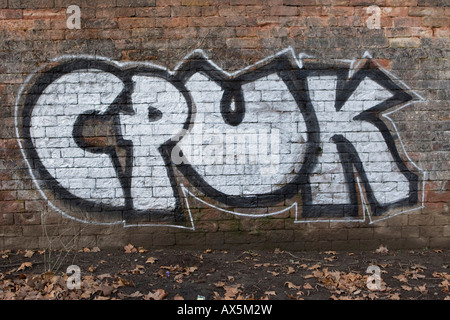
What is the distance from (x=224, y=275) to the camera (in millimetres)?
4695

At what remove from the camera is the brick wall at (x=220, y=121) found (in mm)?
5172

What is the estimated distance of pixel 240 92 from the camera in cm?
524

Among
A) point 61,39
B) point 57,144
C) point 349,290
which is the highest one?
point 61,39

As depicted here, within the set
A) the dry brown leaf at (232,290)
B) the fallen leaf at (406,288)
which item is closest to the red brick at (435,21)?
the fallen leaf at (406,288)

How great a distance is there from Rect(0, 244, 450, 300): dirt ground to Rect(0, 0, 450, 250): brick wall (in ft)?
0.72

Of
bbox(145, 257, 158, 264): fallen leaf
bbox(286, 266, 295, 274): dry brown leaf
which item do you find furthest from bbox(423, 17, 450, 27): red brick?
bbox(145, 257, 158, 264): fallen leaf

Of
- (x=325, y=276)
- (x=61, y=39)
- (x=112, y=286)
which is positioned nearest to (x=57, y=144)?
(x=61, y=39)

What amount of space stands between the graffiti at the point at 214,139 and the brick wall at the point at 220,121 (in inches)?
0.7

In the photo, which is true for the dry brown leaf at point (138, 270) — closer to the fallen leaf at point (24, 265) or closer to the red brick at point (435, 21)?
the fallen leaf at point (24, 265)

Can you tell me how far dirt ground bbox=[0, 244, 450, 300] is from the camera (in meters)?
4.18

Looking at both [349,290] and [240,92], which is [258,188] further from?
[349,290]

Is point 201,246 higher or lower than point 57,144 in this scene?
lower

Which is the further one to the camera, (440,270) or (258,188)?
(258,188)

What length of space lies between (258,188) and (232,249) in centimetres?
89
